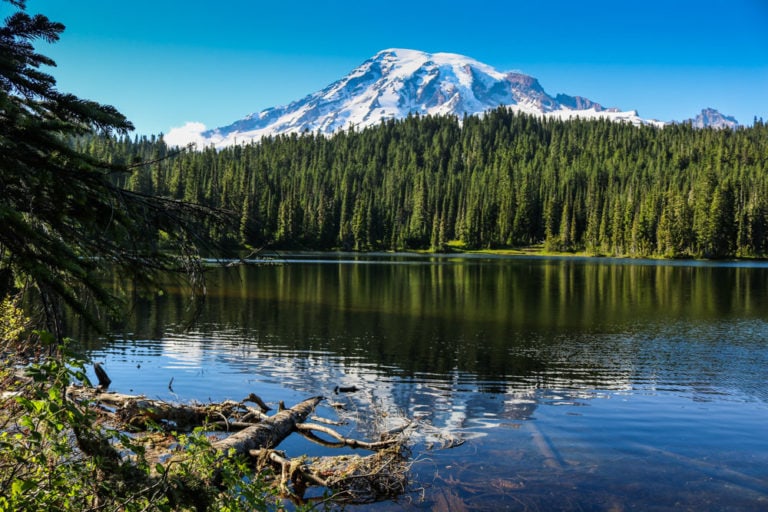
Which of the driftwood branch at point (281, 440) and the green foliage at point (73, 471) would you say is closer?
the green foliage at point (73, 471)

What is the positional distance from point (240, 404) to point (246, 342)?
563 inches

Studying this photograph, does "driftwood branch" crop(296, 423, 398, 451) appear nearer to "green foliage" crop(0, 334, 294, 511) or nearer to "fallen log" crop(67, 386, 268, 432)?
"fallen log" crop(67, 386, 268, 432)

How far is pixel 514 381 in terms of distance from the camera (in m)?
22.1

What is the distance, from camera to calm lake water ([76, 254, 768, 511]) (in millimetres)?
12305

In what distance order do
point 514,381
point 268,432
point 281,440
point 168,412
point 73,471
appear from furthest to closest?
point 514,381 < point 168,412 < point 281,440 < point 268,432 < point 73,471

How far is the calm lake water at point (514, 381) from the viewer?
12305 mm

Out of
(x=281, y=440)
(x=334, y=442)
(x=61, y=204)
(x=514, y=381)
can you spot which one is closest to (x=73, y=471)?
(x=61, y=204)

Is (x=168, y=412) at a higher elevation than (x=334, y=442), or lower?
higher

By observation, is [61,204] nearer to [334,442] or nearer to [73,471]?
[73,471]

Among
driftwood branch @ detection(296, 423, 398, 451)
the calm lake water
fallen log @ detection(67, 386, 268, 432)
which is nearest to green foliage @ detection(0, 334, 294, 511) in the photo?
the calm lake water

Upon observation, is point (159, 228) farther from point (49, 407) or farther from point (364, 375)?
point (364, 375)

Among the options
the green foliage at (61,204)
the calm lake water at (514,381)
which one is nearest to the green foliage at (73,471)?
the green foliage at (61,204)

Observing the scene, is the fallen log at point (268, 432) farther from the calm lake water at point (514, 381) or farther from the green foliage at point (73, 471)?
the green foliage at point (73, 471)

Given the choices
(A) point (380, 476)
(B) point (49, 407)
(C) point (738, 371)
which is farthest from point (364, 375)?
(B) point (49, 407)
